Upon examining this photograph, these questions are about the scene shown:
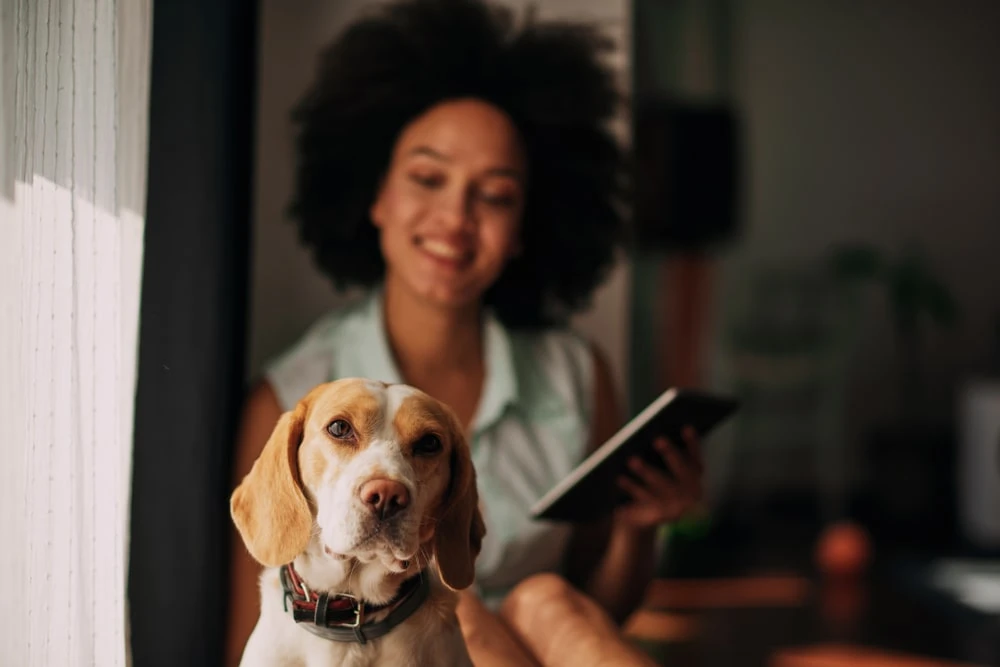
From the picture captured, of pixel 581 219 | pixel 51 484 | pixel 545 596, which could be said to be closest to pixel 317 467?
pixel 51 484

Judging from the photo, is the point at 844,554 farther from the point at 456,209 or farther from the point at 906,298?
the point at 456,209

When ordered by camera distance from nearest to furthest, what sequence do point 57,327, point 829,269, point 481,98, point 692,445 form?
point 57,327, point 692,445, point 481,98, point 829,269

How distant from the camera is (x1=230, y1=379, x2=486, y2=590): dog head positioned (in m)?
0.53

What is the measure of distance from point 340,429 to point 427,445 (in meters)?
0.05

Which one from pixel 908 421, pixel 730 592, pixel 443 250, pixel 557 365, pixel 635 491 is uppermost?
pixel 443 250

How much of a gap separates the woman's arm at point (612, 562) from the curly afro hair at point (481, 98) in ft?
0.77

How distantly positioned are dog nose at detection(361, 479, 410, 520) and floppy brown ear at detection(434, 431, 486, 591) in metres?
0.06

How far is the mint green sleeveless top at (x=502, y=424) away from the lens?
1062mm

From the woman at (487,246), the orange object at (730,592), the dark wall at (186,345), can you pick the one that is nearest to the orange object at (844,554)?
the orange object at (730,592)

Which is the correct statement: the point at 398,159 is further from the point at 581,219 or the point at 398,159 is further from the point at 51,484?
the point at 51,484

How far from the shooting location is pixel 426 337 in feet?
3.60

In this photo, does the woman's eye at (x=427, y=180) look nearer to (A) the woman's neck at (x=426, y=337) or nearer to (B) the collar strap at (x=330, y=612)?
(A) the woman's neck at (x=426, y=337)

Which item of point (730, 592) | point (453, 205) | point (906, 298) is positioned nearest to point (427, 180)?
point (453, 205)

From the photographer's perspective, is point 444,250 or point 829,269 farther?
point 829,269
